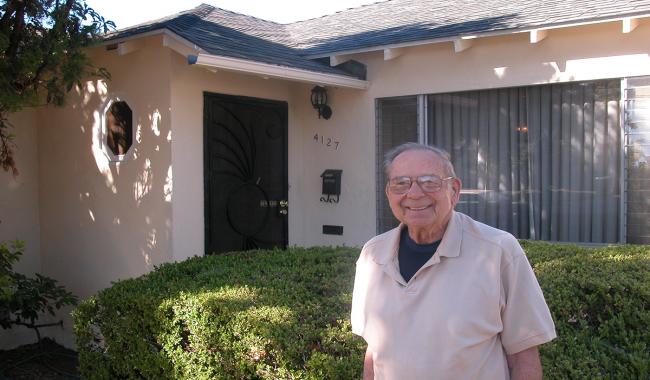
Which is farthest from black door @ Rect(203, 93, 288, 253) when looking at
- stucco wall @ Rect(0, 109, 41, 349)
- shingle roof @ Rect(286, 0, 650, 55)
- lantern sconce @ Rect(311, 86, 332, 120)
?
stucco wall @ Rect(0, 109, 41, 349)

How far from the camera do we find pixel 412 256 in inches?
91.4

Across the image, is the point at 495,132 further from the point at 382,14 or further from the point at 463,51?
the point at 382,14

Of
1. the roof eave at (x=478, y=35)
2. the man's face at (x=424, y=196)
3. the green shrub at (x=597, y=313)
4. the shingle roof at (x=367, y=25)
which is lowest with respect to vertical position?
the green shrub at (x=597, y=313)

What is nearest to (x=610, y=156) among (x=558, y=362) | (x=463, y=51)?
(x=463, y=51)

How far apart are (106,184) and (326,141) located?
259 cm

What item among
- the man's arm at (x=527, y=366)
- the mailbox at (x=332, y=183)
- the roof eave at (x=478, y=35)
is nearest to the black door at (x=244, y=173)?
the mailbox at (x=332, y=183)

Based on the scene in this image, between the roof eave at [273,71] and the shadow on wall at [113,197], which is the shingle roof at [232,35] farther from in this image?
the shadow on wall at [113,197]

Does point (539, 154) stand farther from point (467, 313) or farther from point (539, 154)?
point (467, 313)

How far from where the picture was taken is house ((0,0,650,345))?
6.01 meters

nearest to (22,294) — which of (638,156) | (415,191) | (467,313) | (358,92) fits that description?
(358,92)

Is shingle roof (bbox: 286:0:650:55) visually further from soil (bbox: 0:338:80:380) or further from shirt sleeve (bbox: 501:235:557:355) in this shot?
soil (bbox: 0:338:80:380)

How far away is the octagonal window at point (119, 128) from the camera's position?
261 inches

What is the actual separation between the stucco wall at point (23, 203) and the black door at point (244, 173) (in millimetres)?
2261

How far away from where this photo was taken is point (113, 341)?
4.34 m
